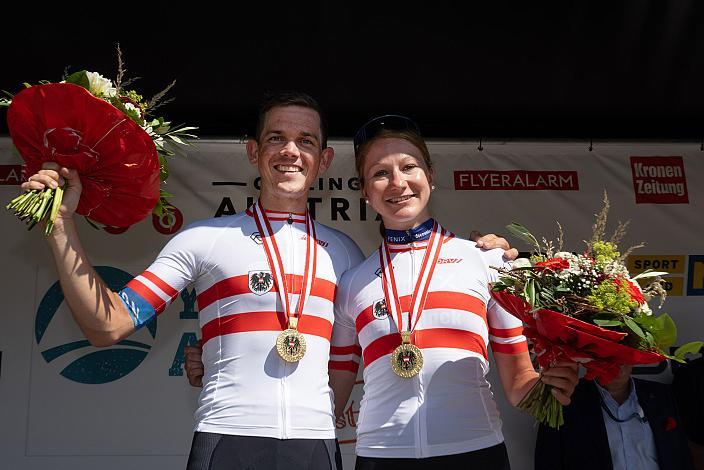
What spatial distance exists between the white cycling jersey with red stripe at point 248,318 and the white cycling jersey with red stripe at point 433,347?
5.1 inches

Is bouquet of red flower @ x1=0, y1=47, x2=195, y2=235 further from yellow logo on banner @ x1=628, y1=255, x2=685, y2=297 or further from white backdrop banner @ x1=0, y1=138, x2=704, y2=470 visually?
yellow logo on banner @ x1=628, y1=255, x2=685, y2=297

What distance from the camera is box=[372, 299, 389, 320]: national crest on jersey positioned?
Result: 2.41m

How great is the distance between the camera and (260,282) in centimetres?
239

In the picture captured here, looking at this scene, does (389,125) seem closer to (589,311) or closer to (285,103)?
(285,103)

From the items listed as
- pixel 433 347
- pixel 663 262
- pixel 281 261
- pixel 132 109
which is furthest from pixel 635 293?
→ pixel 663 262

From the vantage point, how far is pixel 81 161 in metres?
2.15

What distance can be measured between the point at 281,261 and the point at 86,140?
698mm

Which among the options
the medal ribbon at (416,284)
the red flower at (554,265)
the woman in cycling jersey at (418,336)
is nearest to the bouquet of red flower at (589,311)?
the red flower at (554,265)

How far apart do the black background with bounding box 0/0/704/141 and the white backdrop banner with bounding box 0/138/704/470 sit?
468 millimetres

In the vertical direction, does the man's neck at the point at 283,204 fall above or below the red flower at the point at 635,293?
above

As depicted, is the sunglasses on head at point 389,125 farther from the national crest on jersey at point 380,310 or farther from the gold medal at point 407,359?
the gold medal at point 407,359

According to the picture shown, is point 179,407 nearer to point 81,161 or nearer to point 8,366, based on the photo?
point 8,366

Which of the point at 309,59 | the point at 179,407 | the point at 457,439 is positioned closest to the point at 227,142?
the point at 309,59

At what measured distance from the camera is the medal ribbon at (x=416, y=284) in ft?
7.77
